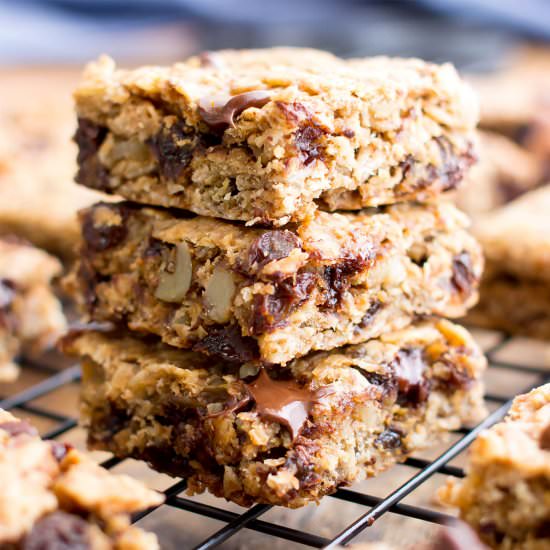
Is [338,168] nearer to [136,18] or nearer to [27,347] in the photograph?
[27,347]

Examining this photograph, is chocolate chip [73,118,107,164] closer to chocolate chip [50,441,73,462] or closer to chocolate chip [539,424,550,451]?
chocolate chip [50,441,73,462]

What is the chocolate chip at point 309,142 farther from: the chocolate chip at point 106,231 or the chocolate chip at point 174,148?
the chocolate chip at point 106,231

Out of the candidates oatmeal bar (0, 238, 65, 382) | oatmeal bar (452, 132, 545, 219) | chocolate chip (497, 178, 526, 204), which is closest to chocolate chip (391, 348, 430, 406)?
oatmeal bar (0, 238, 65, 382)

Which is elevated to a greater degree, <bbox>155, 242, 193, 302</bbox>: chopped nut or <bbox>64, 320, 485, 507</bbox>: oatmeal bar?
<bbox>155, 242, 193, 302</bbox>: chopped nut

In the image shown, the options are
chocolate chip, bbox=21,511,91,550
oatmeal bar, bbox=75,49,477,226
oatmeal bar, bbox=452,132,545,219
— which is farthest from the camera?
oatmeal bar, bbox=452,132,545,219

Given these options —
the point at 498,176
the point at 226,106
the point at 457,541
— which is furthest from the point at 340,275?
the point at 498,176

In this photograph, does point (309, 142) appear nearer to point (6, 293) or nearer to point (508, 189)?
point (6, 293)

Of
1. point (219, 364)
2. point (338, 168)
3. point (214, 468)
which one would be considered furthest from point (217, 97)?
point (214, 468)
